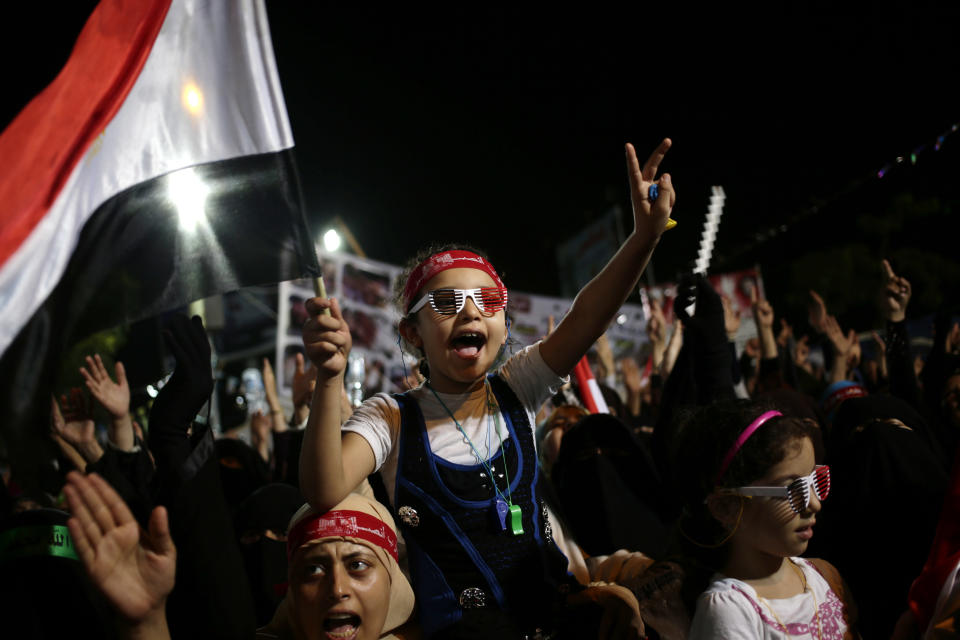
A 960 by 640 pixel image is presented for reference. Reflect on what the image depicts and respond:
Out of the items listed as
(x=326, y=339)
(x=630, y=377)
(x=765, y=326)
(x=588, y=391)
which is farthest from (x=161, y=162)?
(x=630, y=377)

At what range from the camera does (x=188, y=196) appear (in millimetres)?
3344

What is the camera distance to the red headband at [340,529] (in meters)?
2.29

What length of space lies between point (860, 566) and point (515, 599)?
181 centimetres

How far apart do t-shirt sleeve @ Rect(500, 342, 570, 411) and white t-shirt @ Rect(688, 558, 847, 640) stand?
83 centimetres

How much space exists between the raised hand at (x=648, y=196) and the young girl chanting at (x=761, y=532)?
2.43ft

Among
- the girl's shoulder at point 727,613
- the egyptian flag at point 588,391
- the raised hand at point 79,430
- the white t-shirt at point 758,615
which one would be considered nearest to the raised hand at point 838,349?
the egyptian flag at point 588,391

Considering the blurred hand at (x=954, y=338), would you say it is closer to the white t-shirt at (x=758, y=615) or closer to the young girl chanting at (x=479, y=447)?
the white t-shirt at (x=758, y=615)

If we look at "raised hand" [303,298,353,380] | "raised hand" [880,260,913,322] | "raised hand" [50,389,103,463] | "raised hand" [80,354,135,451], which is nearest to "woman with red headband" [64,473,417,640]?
"raised hand" [303,298,353,380]

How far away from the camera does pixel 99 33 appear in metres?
3.36

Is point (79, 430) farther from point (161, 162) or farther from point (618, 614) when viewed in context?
point (618, 614)

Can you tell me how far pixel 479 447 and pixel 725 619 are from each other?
0.93m

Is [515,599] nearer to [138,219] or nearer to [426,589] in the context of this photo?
[426,589]

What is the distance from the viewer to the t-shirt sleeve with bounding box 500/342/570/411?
2545 millimetres

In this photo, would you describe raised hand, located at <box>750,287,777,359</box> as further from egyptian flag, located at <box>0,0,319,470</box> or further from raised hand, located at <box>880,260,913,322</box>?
egyptian flag, located at <box>0,0,319,470</box>
